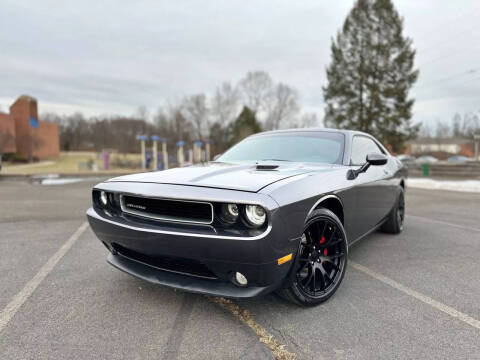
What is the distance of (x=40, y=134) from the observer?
4225 cm

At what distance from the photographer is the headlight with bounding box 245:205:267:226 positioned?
194 cm

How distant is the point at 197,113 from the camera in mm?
53312

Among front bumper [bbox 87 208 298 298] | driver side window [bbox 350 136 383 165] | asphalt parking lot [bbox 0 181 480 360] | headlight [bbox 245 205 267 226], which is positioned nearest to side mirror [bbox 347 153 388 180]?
driver side window [bbox 350 136 383 165]

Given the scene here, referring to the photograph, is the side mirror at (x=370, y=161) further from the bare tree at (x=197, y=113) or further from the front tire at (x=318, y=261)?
the bare tree at (x=197, y=113)

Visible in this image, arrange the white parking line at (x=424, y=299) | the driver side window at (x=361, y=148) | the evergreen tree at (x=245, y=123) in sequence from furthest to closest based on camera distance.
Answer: the evergreen tree at (x=245, y=123) → the driver side window at (x=361, y=148) → the white parking line at (x=424, y=299)

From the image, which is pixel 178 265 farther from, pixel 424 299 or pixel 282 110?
pixel 282 110

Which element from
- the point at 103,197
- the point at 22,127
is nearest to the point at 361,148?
the point at 103,197

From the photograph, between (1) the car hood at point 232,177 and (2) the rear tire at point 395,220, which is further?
(2) the rear tire at point 395,220

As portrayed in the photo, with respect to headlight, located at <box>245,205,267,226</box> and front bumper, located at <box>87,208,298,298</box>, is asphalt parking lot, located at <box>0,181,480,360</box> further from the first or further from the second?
headlight, located at <box>245,205,267,226</box>

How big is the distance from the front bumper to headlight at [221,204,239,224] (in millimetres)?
150

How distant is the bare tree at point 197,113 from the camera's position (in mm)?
52906

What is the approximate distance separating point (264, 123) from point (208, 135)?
9377 mm

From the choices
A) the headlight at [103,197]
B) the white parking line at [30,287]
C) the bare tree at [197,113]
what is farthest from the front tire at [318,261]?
the bare tree at [197,113]

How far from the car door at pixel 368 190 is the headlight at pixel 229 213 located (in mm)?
1448
